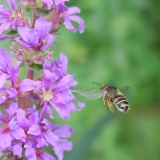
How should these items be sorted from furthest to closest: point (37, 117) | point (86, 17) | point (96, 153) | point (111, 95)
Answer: point (86, 17), point (96, 153), point (111, 95), point (37, 117)

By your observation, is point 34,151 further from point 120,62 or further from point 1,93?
point 120,62

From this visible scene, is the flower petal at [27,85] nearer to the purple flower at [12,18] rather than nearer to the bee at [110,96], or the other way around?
the purple flower at [12,18]

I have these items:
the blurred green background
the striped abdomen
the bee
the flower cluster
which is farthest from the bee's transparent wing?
the blurred green background

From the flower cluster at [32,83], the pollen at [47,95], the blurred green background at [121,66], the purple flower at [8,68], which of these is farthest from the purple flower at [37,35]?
the blurred green background at [121,66]

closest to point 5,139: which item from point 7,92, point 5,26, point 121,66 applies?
point 7,92

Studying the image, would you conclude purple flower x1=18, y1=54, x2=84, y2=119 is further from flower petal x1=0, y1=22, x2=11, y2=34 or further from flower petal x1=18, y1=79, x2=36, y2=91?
flower petal x1=0, y1=22, x2=11, y2=34

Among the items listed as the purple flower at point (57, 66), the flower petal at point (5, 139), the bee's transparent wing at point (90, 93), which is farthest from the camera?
the bee's transparent wing at point (90, 93)

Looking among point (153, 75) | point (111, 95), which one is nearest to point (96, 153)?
point (153, 75)
